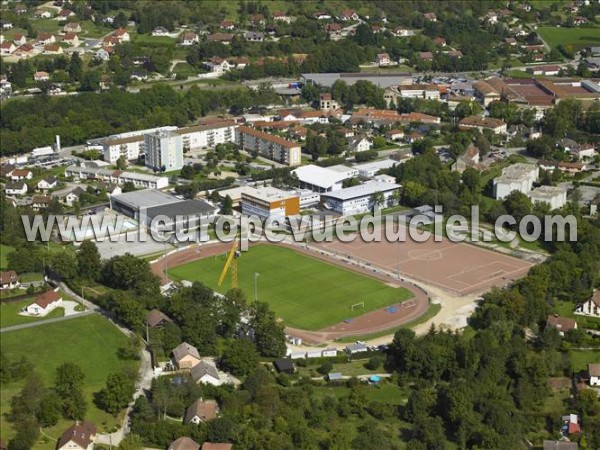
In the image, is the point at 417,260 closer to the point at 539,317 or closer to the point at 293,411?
the point at 539,317

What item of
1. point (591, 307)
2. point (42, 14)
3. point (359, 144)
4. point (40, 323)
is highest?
point (42, 14)

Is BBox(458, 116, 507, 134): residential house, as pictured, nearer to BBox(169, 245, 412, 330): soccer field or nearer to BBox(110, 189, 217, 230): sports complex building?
BBox(110, 189, 217, 230): sports complex building

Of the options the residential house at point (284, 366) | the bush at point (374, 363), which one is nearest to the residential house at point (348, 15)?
the bush at point (374, 363)

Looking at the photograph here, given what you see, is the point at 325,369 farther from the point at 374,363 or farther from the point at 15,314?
the point at 15,314

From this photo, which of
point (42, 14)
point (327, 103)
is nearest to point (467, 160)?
point (327, 103)

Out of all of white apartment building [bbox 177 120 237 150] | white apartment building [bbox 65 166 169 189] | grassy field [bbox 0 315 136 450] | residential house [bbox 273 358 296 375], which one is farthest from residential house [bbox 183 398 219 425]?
white apartment building [bbox 177 120 237 150]

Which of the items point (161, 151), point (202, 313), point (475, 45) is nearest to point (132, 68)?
point (161, 151)
